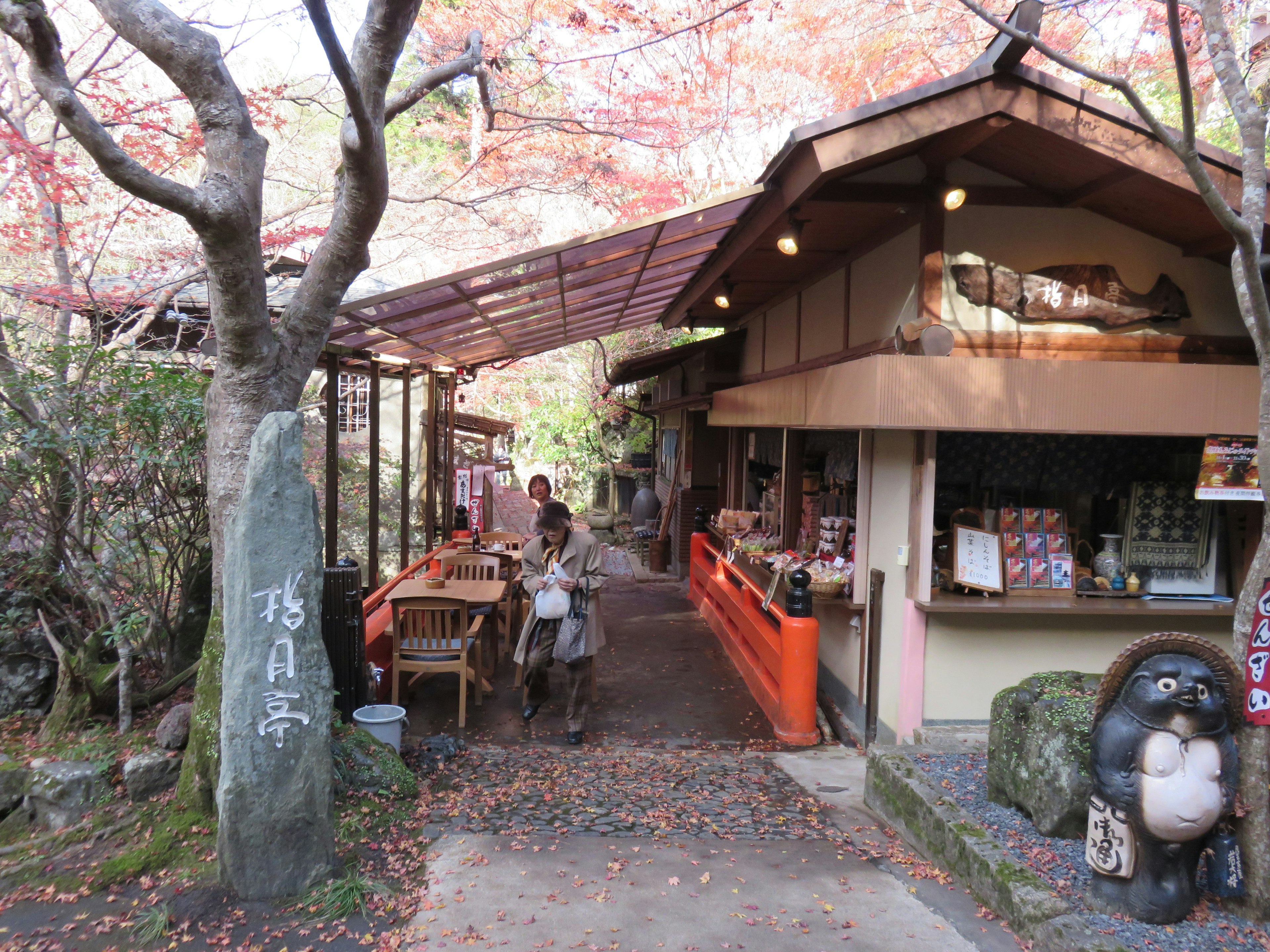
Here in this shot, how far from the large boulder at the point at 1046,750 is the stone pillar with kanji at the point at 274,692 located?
357cm

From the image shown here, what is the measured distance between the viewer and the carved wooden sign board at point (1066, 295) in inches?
235

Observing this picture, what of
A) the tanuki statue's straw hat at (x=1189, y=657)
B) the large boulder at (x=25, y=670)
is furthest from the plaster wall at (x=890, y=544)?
the large boulder at (x=25, y=670)

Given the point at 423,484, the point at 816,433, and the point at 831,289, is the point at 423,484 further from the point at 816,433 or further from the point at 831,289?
the point at 831,289

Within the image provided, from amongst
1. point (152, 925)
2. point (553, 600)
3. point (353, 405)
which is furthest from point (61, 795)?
point (353, 405)

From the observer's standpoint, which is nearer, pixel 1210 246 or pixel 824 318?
pixel 1210 246

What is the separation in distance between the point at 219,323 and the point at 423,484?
36.9 feet

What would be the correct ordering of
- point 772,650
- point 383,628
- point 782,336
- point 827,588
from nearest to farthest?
point 827,588 < point 772,650 < point 383,628 < point 782,336

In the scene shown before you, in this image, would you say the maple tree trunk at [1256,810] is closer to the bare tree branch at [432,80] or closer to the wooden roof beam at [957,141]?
the wooden roof beam at [957,141]

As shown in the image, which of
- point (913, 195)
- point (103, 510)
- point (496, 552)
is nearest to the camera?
point (103, 510)

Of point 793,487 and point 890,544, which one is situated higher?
point 793,487

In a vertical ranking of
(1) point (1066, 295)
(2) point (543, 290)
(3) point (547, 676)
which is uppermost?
(2) point (543, 290)

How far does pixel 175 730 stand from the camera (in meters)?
Answer: 4.70

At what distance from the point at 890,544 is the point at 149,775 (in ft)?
16.7

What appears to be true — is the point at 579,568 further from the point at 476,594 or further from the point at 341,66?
the point at 341,66
